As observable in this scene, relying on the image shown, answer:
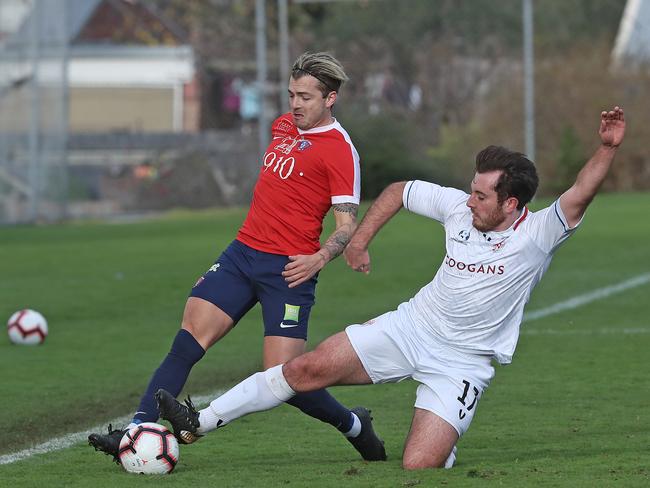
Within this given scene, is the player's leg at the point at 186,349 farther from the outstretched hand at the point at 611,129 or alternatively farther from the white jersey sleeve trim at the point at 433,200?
the outstretched hand at the point at 611,129

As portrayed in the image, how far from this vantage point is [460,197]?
284 inches

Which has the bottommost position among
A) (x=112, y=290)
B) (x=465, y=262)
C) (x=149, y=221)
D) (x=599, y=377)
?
(x=149, y=221)

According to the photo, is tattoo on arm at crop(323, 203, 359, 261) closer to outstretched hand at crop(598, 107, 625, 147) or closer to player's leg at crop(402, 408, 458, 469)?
player's leg at crop(402, 408, 458, 469)

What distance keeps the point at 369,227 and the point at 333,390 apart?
2.98 meters

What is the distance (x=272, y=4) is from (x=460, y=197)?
40508 mm

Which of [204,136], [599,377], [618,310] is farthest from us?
[204,136]

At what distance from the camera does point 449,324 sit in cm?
714

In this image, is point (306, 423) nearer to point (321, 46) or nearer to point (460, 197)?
point (460, 197)

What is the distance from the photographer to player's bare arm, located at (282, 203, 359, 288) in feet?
24.2

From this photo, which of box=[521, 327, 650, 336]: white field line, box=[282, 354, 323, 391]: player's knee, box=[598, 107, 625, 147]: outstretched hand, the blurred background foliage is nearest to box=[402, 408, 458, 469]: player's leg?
box=[282, 354, 323, 391]: player's knee

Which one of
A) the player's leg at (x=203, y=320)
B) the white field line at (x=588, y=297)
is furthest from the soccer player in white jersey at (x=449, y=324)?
the white field line at (x=588, y=297)

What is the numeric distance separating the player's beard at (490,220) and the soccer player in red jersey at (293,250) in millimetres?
793

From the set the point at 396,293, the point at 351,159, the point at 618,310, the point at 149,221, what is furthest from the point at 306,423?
the point at 149,221

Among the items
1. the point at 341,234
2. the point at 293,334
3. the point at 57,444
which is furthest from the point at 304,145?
the point at 57,444
